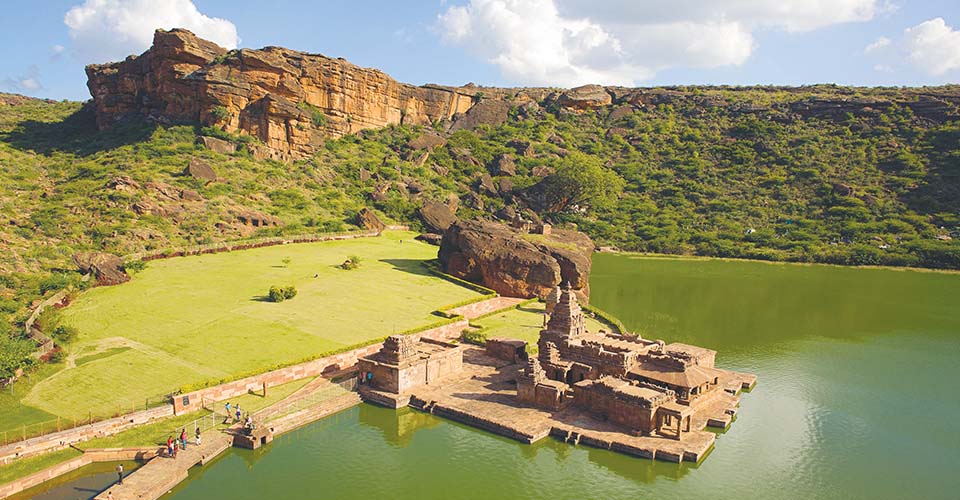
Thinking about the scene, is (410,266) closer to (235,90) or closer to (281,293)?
(281,293)

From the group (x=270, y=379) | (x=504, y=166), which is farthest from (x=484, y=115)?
(x=270, y=379)

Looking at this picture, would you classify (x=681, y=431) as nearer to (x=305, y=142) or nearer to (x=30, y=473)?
(x=30, y=473)

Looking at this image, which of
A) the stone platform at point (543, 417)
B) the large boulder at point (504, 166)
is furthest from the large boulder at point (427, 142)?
the stone platform at point (543, 417)

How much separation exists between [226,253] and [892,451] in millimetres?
48820

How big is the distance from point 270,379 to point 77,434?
27.1ft

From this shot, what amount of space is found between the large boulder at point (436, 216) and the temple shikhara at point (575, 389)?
136 feet

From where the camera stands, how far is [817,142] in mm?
101625

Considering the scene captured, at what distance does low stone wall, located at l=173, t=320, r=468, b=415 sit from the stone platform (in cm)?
395

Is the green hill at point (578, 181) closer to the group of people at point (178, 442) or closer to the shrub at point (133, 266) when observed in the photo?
the shrub at point (133, 266)

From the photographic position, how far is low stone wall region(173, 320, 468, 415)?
26.7 metres

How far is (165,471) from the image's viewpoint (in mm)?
22000

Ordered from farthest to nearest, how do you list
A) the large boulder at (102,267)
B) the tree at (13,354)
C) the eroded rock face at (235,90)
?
the eroded rock face at (235,90), the large boulder at (102,267), the tree at (13,354)

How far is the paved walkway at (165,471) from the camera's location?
2064cm

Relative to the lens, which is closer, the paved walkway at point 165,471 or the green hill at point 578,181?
the paved walkway at point 165,471
